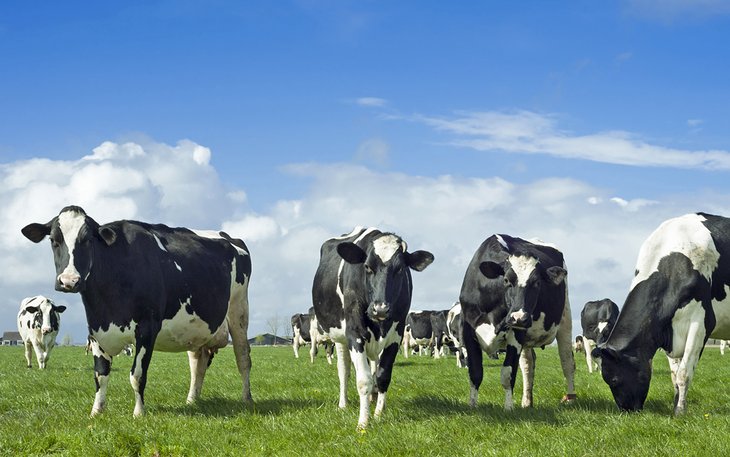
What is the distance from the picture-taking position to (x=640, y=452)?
8852 mm

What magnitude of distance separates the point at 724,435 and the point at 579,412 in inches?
101

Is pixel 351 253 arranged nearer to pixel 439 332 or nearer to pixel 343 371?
pixel 343 371

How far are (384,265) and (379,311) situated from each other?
2.39ft

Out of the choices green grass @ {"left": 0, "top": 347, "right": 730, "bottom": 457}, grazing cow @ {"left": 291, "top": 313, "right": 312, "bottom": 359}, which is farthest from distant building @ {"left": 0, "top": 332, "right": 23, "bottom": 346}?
green grass @ {"left": 0, "top": 347, "right": 730, "bottom": 457}

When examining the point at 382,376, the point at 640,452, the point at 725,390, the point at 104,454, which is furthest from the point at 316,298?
the point at 725,390

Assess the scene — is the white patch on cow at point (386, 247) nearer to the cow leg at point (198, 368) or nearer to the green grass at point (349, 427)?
the green grass at point (349, 427)

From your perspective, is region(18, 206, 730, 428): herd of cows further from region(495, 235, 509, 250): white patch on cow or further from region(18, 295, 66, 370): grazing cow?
region(18, 295, 66, 370): grazing cow

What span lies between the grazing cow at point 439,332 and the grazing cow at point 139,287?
2821cm

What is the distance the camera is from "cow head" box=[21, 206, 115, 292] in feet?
37.3

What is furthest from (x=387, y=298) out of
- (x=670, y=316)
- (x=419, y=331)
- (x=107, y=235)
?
(x=419, y=331)

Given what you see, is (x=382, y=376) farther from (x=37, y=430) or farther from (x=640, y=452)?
(x=37, y=430)

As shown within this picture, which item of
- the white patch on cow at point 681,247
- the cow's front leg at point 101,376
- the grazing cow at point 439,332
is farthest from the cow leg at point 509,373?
the grazing cow at point 439,332

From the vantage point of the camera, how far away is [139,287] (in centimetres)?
1222

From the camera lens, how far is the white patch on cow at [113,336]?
1206cm
